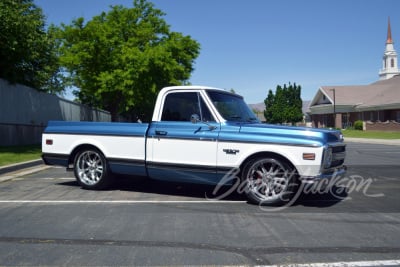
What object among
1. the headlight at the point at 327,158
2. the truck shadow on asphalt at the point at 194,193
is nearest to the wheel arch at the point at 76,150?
the truck shadow on asphalt at the point at 194,193

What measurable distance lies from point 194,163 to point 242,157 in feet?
2.78

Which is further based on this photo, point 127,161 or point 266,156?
point 127,161

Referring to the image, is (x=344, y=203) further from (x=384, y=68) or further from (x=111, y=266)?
(x=384, y=68)

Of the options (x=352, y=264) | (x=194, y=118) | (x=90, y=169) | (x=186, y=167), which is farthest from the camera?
(x=90, y=169)

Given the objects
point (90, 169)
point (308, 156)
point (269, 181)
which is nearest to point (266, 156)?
point (269, 181)

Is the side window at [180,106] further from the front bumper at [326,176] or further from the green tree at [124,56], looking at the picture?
the green tree at [124,56]

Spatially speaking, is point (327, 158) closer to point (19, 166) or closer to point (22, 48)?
point (19, 166)

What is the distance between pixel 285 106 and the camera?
7500cm

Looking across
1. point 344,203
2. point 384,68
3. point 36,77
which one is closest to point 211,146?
point 344,203

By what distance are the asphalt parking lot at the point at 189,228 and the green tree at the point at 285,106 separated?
6721cm

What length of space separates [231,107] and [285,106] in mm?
69625

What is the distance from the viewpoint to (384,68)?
113 m

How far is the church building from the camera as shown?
153ft

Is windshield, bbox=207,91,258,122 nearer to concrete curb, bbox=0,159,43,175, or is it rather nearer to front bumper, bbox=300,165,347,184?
front bumper, bbox=300,165,347,184
